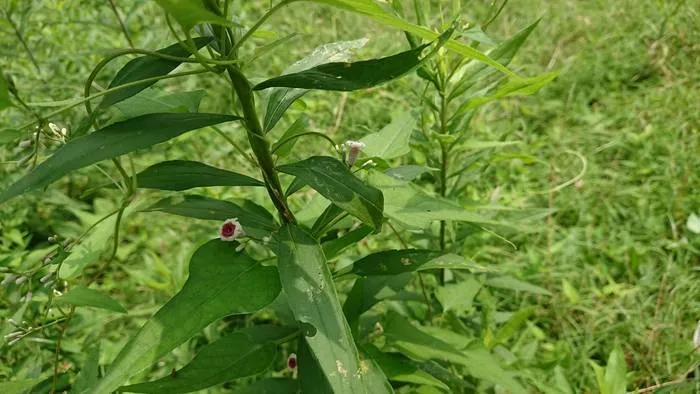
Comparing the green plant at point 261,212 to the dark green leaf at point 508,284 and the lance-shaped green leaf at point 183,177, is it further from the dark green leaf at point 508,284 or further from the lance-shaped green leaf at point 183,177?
the dark green leaf at point 508,284

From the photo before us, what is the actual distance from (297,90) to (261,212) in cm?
23

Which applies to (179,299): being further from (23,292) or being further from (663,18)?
(663,18)

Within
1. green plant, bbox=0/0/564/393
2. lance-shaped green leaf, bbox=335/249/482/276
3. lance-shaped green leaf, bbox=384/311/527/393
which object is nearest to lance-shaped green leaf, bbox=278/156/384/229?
green plant, bbox=0/0/564/393

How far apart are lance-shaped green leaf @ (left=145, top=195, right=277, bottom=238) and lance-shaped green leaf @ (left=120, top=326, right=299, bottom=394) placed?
203 millimetres

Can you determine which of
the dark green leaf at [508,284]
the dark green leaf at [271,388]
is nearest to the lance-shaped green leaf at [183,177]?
the dark green leaf at [271,388]

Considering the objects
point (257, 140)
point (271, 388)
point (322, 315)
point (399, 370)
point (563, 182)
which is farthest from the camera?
point (563, 182)

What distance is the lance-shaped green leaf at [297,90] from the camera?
962mm

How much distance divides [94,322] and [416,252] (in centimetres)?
97

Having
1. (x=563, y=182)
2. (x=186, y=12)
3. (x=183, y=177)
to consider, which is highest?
(x=186, y=12)

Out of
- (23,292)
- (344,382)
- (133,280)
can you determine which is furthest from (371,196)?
(133,280)

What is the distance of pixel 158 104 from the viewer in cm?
97

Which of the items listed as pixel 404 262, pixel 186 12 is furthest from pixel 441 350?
pixel 186 12

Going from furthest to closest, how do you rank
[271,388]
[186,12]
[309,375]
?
[271,388], [309,375], [186,12]

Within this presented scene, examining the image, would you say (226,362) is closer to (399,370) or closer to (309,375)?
(309,375)
